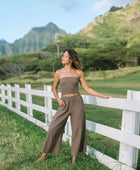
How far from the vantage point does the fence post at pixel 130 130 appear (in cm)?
252

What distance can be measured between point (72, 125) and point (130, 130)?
0.83m

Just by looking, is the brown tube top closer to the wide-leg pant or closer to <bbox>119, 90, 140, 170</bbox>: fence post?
the wide-leg pant

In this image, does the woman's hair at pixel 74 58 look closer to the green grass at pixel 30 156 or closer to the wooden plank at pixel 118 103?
the wooden plank at pixel 118 103

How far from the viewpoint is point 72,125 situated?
2.88m

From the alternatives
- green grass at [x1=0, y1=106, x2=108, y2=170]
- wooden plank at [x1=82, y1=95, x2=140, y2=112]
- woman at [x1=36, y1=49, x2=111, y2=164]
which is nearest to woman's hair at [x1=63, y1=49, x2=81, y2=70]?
woman at [x1=36, y1=49, x2=111, y2=164]

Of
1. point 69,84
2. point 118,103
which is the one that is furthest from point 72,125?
point 118,103

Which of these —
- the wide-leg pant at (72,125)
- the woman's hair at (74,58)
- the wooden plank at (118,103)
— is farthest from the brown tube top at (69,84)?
the wooden plank at (118,103)

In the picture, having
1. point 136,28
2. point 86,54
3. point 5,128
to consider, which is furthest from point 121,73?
point 136,28

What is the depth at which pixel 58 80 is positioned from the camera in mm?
2920

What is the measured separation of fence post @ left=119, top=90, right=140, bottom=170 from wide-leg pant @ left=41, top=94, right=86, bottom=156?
1.96ft

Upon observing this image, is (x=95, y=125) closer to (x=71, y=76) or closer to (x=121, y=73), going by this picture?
(x=71, y=76)

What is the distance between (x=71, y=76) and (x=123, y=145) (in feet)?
3.94

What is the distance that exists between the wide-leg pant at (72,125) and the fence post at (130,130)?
597 mm

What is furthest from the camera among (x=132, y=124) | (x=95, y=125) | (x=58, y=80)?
(x=95, y=125)
